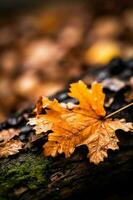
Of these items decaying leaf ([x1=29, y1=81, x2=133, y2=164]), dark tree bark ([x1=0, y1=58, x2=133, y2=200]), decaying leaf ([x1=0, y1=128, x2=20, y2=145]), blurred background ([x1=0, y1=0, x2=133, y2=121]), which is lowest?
dark tree bark ([x1=0, y1=58, x2=133, y2=200])

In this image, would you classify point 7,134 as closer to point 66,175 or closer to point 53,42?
point 66,175

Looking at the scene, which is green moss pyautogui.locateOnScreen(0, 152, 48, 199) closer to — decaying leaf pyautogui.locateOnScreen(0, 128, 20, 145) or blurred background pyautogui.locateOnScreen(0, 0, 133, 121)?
decaying leaf pyautogui.locateOnScreen(0, 128, 20, 145)

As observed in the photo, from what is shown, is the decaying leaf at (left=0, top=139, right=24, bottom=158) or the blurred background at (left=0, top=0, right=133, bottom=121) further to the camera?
the blurred background at (left=0, top=0, right=133, bottom=121)

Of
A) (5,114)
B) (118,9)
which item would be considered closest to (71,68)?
(5,114)

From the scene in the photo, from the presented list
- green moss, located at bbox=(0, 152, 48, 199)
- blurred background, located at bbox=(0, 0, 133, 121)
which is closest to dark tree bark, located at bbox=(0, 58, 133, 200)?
green moss, located at bbox=(0, 152, 48, 199)

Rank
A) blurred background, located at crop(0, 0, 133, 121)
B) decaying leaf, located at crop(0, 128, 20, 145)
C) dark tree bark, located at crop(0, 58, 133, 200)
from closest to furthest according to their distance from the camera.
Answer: dark tree bark, located at crop(0, 58, 133, 200) < decaying leaf, located at crop(0, 128, 20, 145) < blurred background, located at crop(0, 0, 133, 121)

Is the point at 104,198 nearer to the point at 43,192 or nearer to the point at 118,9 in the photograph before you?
the point at 43,192

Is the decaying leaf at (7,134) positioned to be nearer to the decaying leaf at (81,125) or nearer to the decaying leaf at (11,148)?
the decaying leaf at (11,148)
